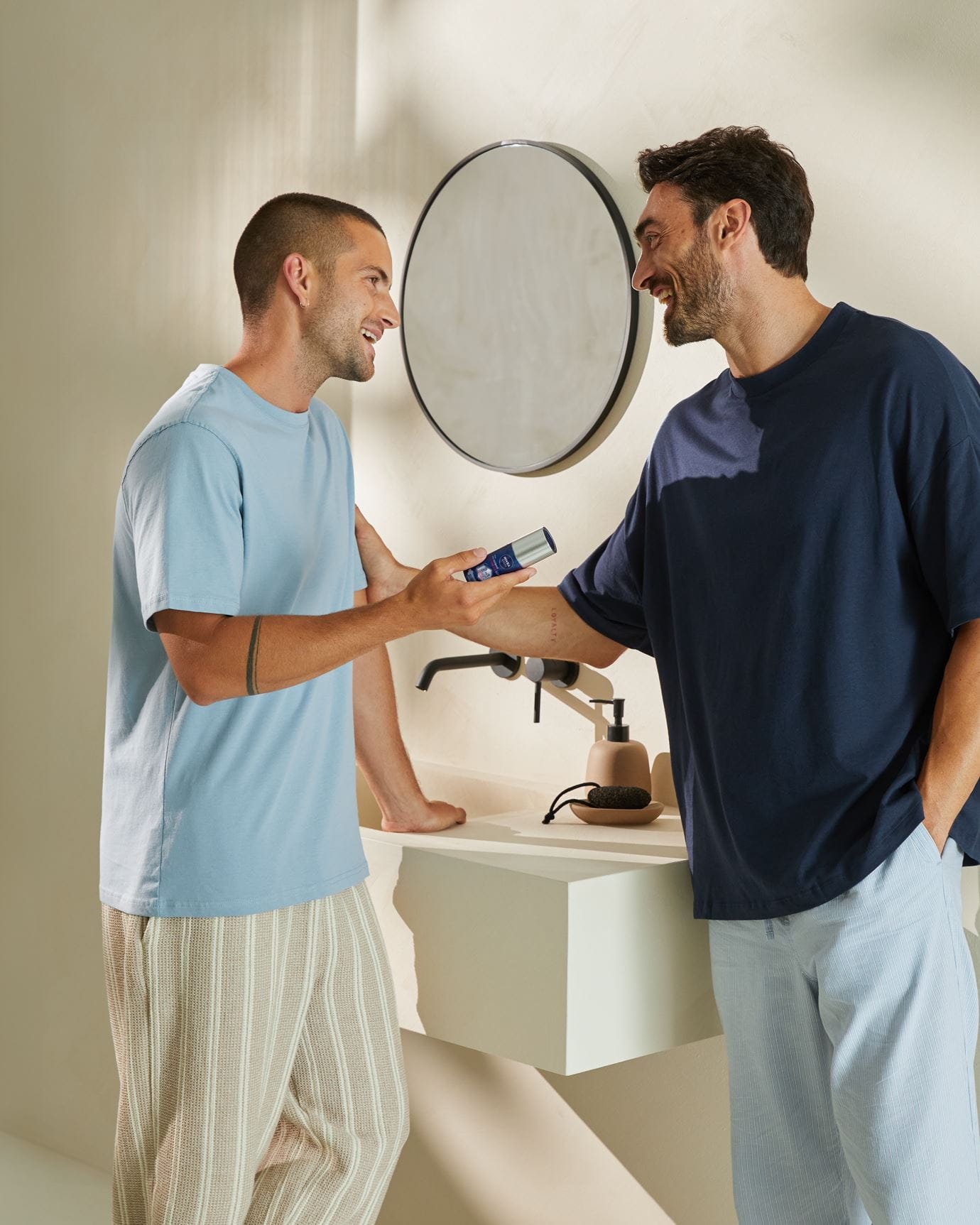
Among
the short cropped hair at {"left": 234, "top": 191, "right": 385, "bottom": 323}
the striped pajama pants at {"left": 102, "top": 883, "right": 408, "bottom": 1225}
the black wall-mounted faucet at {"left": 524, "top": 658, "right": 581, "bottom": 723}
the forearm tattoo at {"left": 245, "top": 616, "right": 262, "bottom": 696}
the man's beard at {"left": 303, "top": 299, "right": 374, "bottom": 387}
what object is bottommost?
the striped pajama pants at {"left": 102, "top": 883, "right": 408, "bottom": 1225}

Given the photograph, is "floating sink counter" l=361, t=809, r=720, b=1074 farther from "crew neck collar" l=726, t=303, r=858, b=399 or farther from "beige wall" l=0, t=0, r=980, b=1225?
"crew neck collar" l=726, t=303, r=858, b=399

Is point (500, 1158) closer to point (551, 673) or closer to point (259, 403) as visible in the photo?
point (551, 673)

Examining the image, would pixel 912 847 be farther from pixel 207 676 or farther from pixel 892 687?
pixel 207 676

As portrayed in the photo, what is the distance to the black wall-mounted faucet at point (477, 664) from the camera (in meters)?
2.05

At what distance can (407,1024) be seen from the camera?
1.79 meters

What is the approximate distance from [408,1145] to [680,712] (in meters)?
1.18

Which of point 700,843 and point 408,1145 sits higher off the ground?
point 700,843

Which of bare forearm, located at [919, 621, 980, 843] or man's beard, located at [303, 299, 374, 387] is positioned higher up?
man's beard, located at [303, 299, 374, 387]

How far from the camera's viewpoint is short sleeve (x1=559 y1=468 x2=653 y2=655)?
Answer: 1791 millimetres

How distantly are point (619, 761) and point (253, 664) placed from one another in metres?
0.73

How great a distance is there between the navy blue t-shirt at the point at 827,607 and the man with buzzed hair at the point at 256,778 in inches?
12.1

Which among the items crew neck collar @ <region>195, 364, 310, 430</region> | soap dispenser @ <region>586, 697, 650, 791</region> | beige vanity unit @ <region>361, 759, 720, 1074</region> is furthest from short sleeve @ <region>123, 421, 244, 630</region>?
soap dispenser @ <region>586, 697, 650, 791</region>

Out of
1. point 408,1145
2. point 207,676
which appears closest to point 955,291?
point 207,676

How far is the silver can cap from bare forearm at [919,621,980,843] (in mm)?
468
